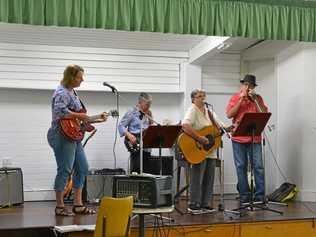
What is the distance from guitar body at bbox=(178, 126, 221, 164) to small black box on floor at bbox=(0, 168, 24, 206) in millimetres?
2400

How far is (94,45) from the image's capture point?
7.59 meters

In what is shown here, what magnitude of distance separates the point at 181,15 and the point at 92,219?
218 centimetres

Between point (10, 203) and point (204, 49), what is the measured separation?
3459 millimetres

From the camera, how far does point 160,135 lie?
560cm

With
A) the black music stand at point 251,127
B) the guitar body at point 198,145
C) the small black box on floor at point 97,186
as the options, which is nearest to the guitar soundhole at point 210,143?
the guitar body at point 198,145

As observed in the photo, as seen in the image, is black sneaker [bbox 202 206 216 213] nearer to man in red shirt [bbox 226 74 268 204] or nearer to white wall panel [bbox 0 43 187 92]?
man in red shirt [bbox 226 74 268 204]

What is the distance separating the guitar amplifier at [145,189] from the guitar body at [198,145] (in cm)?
131

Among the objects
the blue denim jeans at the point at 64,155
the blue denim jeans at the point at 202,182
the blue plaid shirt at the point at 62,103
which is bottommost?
the blue denim jeans at the point at 202,182

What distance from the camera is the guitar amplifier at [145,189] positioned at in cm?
424

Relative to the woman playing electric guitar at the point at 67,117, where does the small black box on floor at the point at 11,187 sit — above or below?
below

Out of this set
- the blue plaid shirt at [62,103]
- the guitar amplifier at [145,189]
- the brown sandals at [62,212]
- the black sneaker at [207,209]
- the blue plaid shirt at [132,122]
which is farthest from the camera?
the blue plaid shirt at [132,122]

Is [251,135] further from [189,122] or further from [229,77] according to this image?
[229,77]

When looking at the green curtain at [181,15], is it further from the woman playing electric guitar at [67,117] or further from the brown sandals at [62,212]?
the brown sandals at [62,212]

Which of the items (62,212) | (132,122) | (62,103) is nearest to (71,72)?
(62,103)
